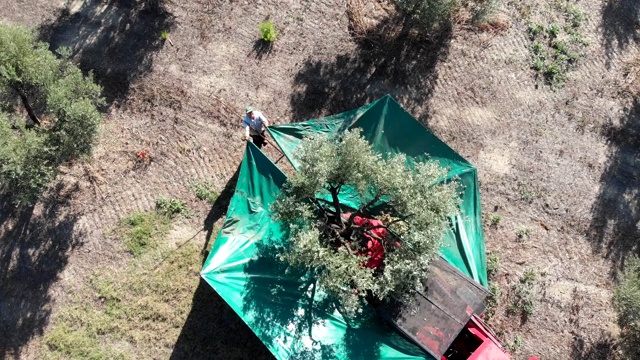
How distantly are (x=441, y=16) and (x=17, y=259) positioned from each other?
10.7 metres

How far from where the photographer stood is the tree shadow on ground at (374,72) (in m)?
11.9

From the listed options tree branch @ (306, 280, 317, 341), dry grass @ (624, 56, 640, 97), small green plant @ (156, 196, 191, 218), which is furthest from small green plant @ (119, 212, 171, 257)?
dry grass @ (624, 56, 640, 97)

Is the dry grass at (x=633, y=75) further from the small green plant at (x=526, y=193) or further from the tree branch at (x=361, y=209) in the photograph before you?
the tree branch at (x=361, y=209)

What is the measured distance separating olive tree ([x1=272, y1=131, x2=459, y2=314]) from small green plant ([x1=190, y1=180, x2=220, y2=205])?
242 cm

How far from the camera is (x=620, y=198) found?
464 inches

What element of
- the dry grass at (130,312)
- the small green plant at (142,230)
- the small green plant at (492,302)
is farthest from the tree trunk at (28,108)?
the small green plant at (492,302)

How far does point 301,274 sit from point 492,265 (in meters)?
4.51

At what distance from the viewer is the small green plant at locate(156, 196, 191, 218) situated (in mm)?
11039

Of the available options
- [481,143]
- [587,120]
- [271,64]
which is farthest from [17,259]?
[587,120]

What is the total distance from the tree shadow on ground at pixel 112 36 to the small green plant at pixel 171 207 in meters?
2.68

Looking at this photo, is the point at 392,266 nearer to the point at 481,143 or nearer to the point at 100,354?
the point at 481,143

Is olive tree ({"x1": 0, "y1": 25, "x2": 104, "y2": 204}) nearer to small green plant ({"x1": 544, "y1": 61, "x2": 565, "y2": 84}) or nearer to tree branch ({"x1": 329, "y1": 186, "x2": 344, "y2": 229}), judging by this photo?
tree branch ({"x1": 329, "y1": 186, "x2": 344, "y2": 229})

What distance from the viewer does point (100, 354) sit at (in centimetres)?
1024

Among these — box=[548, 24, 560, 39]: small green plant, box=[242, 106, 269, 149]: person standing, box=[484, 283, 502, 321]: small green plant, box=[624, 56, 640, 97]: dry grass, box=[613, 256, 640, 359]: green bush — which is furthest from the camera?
box=[548, 24, 560, 39]: small green plant
